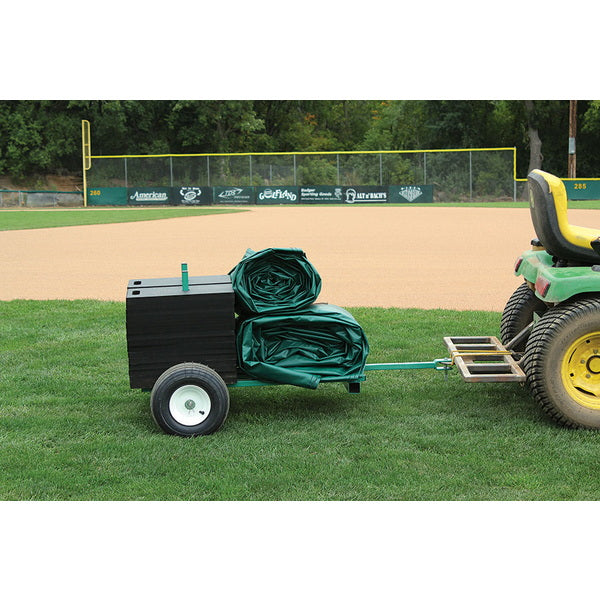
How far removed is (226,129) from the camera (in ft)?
185

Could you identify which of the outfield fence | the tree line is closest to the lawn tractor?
the outfield fence

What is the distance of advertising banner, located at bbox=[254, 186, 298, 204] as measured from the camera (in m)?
43.0

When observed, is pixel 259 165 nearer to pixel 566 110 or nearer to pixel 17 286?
pixel 566 110

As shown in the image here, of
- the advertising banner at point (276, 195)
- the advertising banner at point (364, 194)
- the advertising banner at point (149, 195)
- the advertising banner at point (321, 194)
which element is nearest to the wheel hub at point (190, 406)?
the advertising banner at point (364, 194)

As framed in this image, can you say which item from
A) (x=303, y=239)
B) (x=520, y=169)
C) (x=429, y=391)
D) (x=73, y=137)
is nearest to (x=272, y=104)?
(x=73, y=137)

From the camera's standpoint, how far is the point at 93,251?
58.8 ft

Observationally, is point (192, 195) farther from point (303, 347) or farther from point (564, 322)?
point (564, 322)

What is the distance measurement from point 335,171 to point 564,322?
38577 mm

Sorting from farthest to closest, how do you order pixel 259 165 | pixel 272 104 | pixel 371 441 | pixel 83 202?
1. pixel 272 104
2. pixel 83 202
3. pixel 259 165
4. pixel 371 441

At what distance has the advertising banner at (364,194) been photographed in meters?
41.8

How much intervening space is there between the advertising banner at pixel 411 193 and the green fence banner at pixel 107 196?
556 inches

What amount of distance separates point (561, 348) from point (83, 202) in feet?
147

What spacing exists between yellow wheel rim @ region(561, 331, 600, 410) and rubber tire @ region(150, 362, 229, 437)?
7.19 feet

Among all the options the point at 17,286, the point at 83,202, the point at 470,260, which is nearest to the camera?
the point at 17,286
